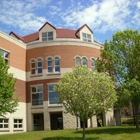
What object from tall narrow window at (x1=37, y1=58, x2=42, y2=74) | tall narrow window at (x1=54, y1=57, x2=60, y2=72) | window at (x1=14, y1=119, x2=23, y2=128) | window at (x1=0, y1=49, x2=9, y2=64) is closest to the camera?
window at (x1=0, y1=49, x2=9, y2=64)

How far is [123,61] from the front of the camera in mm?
25078

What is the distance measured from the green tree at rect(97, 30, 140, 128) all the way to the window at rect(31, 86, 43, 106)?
30.2 ft

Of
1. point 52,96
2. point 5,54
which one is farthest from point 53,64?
point 5,54

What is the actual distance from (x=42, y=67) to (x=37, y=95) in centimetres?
381

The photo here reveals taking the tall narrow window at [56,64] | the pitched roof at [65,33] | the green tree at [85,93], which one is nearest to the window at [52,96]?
the tall narrow window at [56,64]

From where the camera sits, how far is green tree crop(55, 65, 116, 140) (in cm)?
1797

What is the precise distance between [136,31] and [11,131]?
18618mm

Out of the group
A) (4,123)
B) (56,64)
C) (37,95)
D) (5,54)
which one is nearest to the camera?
(4,123)

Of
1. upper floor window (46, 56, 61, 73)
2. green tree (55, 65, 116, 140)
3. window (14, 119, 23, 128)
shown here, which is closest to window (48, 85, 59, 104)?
upper floor window (46, 56, 61, 73)

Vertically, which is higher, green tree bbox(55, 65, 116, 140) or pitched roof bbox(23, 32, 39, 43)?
pitched roof bbox(23, 32, 39, 43)

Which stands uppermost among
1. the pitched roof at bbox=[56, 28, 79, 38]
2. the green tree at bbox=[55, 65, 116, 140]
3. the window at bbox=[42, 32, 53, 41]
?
the pitched roof at bbox=[56, 28, 79, 38]

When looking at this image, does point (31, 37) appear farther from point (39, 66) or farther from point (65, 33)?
point (39, 66)

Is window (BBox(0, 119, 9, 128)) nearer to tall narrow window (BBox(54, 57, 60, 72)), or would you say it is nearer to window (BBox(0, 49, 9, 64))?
window (BBox(0, 49, 9, 64))

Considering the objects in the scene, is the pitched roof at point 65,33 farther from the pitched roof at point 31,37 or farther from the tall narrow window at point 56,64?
the tall narrow window at point 56,64
